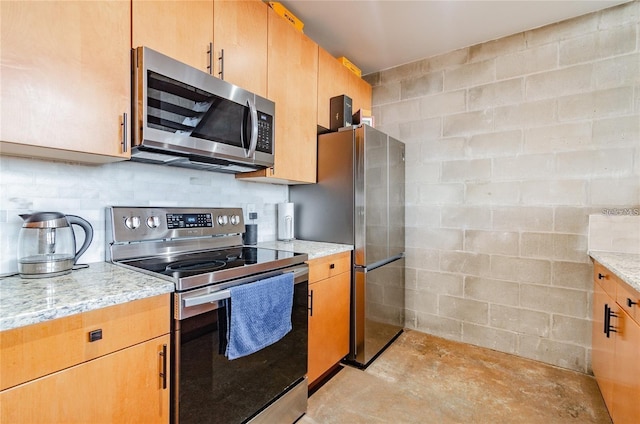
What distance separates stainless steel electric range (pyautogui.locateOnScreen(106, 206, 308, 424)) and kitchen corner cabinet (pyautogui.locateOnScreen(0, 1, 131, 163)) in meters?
0.44

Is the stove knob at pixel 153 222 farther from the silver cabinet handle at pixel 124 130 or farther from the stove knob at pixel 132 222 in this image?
the silver cabinet handle at pixel 124 130

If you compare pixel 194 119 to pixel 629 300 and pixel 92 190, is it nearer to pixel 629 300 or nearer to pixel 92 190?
pixel 92 190

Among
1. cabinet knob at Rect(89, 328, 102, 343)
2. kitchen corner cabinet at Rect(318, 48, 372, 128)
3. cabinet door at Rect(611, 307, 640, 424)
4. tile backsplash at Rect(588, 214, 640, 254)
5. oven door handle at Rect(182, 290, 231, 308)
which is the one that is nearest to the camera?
cabinet knob at Rect(89, 328, 102, 343)

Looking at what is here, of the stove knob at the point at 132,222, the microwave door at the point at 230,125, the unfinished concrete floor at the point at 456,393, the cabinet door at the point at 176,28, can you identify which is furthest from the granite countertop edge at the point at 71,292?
the unfinished concrete floor at the point at 456,393

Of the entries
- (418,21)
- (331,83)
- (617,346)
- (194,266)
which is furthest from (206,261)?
(418,21)

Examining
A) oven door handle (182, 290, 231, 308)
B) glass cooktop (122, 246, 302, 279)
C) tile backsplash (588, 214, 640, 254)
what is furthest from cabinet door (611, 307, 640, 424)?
oven door handle (182, 290, 231, 308)

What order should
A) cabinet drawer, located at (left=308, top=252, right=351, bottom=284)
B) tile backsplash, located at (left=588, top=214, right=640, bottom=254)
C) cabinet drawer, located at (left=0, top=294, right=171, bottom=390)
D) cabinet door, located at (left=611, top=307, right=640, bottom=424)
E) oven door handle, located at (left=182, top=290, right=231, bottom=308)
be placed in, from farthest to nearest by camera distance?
tile backsplash, located at (left=588, top=214, right=640, bottom=254) < cabinet drawer, located at (left=308, top=252, right=351, bottom=284) < cabinet door, located at (left=611, top=307, right=640, bottom=424) < oven door handle, located at (left=182, top=290, right=231, bottom=308) < cabinet drawer, located at (left=0, top=294, right=171, bottom=390)

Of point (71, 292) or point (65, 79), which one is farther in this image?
point (65, 79)

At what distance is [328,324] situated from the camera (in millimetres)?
2035

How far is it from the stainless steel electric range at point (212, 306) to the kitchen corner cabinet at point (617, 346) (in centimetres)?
148

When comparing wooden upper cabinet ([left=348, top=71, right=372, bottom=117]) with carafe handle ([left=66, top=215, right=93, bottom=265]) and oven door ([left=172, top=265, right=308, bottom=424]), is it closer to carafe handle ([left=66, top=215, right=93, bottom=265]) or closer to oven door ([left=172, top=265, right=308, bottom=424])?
oven door ([left=172, top=265, right=308, bottom=424])

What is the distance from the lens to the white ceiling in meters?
2.09

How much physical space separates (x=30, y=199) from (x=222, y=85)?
99 centimetres

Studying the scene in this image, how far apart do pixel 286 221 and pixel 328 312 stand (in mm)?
770
